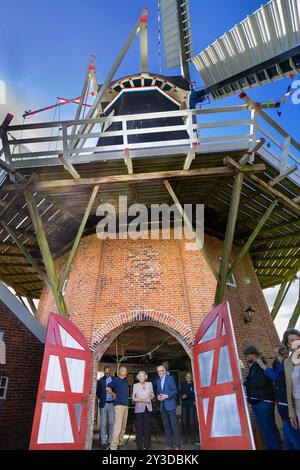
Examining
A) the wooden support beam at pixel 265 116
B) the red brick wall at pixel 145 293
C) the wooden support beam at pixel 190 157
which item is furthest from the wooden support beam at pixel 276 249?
the wooden support beam at pixel 190 157

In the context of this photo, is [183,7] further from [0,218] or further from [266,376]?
[266,376]

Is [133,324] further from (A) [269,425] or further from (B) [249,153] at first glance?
(B) [249,153]

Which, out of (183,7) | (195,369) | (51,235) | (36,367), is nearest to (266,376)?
(195,369)

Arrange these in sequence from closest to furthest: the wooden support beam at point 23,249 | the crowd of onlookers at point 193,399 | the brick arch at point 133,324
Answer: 1. the crowd of onlookers at point 193,399
2. the brick arch at point 133,324
3. the wooden support beam at point 23,249

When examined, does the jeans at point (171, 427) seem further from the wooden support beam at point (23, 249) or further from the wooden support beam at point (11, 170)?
the wooden support beam at point (11, 170)

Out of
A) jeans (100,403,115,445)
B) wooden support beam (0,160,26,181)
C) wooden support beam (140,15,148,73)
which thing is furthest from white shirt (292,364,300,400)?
wooden support beam (140,15,148,73)

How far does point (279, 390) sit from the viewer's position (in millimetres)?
4820

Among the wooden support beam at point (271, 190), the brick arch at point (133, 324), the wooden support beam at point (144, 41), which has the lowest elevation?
the brick arch at point (133, 324)

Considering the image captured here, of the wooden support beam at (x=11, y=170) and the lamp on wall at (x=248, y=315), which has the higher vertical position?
the wooden support beam at (x=11, y=170)

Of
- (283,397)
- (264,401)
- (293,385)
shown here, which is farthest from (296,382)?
(264,401)

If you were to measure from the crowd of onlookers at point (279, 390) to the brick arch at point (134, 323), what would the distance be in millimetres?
2178

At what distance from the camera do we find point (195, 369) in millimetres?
6590

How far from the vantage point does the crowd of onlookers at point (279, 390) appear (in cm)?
416

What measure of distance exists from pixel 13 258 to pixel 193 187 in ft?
20.9
